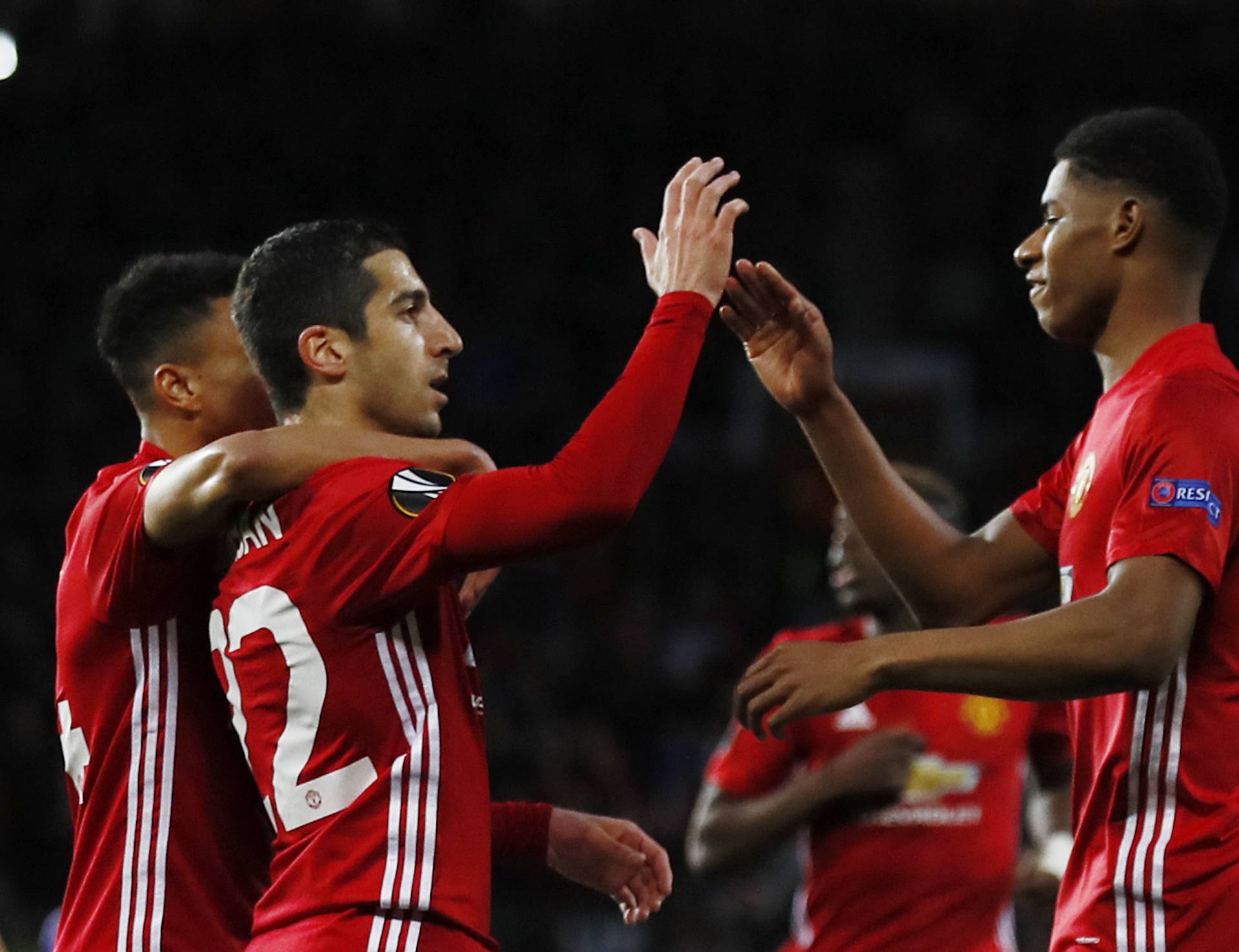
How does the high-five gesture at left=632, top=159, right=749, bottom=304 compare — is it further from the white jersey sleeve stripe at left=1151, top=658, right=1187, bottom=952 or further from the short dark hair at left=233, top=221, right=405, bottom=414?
the white jersey sleeve stripe at left=1151, top=658, right=1187, bottom=952

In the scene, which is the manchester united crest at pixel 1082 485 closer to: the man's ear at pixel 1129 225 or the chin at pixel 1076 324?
the chin at pixel 1076 324

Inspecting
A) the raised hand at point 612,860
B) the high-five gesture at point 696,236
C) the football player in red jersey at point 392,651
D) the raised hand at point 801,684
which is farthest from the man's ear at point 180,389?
the raised hand at point 801,684

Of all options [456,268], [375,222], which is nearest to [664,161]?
[456,268]

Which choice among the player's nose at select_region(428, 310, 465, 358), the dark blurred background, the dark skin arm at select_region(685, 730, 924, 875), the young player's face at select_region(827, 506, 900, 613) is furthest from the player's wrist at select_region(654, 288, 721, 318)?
the dark blurred background

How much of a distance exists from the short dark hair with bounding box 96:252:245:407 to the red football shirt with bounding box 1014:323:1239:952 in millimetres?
1804

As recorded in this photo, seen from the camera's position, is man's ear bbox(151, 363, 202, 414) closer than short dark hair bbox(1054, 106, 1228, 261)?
No

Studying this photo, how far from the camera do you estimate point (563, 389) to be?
1391 centimetres

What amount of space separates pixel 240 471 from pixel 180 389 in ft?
2.39

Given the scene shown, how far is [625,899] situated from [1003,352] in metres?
12.6

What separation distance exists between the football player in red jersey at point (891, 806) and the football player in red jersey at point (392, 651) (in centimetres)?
179

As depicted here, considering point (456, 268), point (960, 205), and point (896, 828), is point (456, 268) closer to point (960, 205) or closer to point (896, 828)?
point (960, 205)

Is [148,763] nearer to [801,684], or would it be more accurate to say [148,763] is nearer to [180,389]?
[180,389]

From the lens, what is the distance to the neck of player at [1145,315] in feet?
10.3

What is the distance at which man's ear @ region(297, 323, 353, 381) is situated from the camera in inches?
116
